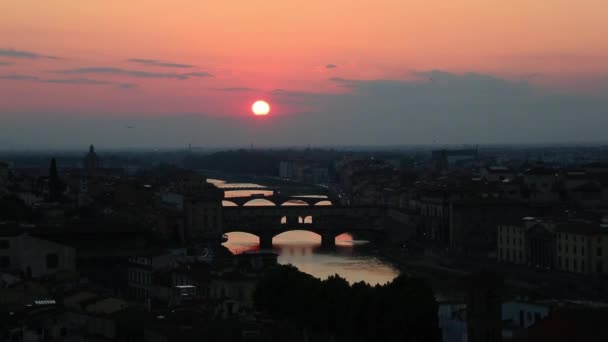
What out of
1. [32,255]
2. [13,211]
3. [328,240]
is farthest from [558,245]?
[32,255]

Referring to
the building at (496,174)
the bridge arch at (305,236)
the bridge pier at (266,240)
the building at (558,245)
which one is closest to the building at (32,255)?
the building at (558,245)

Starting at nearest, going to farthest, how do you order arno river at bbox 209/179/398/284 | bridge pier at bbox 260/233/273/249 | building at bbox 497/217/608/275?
1. building at bbox 497/217/608/275
2. arno river at bbox 209/179/398/284
3. bridge pier at bbox 260/233/273/249

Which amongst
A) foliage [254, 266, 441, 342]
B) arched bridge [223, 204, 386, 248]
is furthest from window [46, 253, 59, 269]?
arched bridge [223, 204, 386, 248]

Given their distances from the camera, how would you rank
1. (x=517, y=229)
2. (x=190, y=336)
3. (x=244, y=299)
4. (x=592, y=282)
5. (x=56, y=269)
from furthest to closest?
1. (x=517, y=229)
2. (x=592, y=282)
3. (x=56, y=269)
4. (x=244, y=299)
5. (x=190, y=336)

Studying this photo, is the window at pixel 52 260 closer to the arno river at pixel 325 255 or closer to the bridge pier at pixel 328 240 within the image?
the arno river at pixel 325 255

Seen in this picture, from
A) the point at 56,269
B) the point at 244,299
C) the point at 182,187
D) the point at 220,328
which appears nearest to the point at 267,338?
the point at 220,328

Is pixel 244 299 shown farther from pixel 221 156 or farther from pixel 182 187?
pixel 221 156

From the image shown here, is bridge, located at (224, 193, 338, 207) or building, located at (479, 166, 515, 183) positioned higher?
building, located at (479, 166, 515, 183)

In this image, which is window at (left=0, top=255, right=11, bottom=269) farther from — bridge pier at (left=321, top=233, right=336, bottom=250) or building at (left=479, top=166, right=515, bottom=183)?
building at (left=479, top=166, right=515, bottom=183)

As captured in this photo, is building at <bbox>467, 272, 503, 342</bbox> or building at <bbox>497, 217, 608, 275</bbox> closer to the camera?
building at <bbox>467, 272, 503, 342</bbox>
